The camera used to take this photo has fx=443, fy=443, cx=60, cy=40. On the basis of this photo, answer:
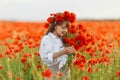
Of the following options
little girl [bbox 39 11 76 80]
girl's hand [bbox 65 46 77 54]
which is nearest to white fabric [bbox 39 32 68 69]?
little girl [bbox 39 11 76 80]

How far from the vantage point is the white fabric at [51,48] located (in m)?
4.10

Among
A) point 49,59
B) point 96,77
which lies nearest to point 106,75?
point 96,77

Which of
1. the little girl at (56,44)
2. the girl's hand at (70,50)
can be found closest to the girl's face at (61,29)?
the little girl at (56,44)

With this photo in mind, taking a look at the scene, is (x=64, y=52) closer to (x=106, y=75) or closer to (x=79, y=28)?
(x=79, y=28)

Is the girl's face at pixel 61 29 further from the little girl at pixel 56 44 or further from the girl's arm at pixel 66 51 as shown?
the girl's arm at pixel 66 51

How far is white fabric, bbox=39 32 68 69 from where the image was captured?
4.10 metres

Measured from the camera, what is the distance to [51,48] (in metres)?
4.15

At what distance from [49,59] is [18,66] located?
135 cm

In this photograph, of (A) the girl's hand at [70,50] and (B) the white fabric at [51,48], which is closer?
(A) the girl's hand at [70,50]

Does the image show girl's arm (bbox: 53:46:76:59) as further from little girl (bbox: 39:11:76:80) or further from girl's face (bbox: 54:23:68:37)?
girl's face (bbox: 54:23:68:37)

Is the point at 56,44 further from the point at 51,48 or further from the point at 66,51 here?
the point at 66,51

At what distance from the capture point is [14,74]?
523 centimetres

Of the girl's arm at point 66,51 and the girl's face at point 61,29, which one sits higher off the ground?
the girl's face at point 61,29

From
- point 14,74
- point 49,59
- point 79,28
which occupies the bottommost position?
point 14,74
